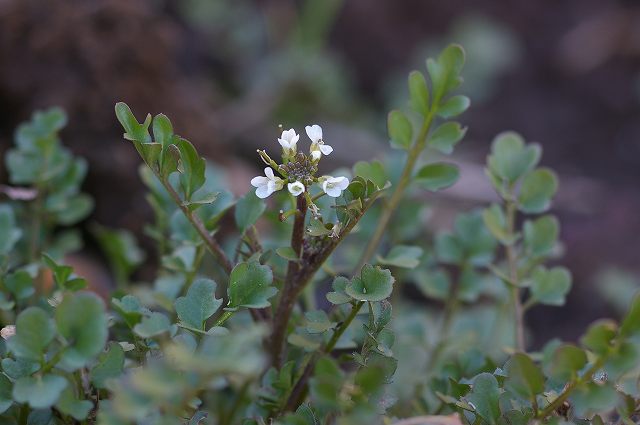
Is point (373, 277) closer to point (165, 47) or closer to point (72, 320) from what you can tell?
point (72, 320)

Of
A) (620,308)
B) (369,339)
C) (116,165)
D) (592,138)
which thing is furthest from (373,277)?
(592,138)

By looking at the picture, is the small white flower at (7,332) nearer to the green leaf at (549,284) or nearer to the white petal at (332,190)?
the white petal at (332,190)

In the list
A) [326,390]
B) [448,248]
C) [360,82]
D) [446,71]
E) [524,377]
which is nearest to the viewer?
[326,390]

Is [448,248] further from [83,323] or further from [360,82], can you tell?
[360,82]

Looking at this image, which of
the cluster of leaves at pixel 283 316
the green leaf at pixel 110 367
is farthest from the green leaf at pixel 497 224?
the green leaf at pixel 110 367

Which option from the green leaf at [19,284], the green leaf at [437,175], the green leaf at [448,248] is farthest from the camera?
the green leaf at [448,248]

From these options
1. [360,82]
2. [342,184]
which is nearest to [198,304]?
[342,184]

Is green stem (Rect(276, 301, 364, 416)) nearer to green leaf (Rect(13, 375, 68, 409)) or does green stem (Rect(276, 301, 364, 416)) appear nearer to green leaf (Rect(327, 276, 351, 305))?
green leaf (Rect(327, 276, 351, 305))
